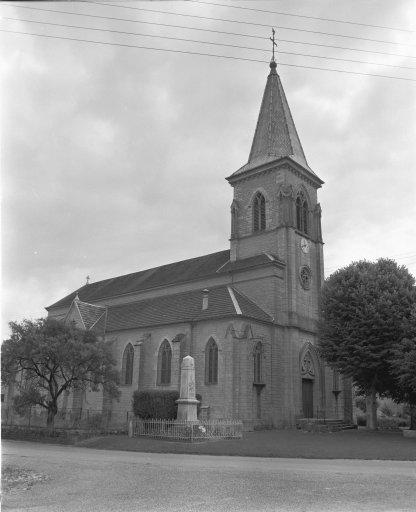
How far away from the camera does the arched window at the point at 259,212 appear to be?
44.1 meters

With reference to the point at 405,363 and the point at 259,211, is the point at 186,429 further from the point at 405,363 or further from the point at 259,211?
the point at 259,211

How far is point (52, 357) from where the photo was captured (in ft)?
97.5

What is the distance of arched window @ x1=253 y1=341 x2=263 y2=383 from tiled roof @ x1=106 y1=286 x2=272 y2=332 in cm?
214

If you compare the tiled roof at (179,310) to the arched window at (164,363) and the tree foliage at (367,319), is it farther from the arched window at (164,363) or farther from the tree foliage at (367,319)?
the tree foliage at (367,319)

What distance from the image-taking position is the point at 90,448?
78.1 feet

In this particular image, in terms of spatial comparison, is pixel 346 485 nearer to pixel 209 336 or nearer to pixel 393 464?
pixel 393 464

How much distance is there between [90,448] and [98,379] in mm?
7505

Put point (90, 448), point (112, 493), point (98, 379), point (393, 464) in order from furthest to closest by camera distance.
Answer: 1. point (98, 379)
2. point (90, 448)
3. point (393, 464)
4. point (112, 493)

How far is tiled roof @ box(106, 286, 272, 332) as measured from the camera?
37.2 metres

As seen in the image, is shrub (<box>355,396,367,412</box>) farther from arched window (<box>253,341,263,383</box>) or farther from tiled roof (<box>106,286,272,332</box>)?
arched window (<box>253,341,263,383</box>)

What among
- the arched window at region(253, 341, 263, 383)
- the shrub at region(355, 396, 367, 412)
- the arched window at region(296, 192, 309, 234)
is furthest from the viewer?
the shrub at region(355, 396, 367, 412)

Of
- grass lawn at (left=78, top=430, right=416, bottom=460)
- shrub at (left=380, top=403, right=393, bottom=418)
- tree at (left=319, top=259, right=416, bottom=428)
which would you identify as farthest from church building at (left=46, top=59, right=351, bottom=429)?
shrub at (left=380, top=403, right=393, bottom=418)

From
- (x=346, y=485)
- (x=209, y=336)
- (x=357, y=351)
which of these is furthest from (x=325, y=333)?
(x=346, y=485)

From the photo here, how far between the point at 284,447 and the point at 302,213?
2635cm
